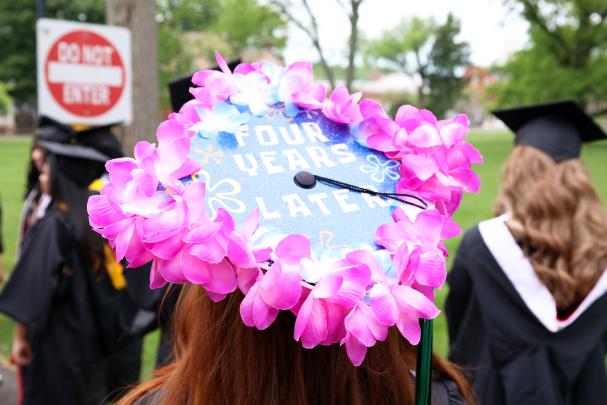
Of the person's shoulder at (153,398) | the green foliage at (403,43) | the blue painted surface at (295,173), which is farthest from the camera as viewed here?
the green foliage at (403,43)

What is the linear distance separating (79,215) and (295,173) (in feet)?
7.13

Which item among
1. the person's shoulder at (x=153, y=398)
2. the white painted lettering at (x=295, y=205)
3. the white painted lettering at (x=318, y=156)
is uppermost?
the white painted lettering at (x=318, y=156)

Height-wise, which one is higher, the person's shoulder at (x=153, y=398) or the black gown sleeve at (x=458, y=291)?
the person's shoulder at (x=153, y=398)

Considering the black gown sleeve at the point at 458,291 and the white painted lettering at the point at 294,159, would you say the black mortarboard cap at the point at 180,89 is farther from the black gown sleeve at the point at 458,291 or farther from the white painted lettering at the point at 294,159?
the black gown sleeve at the point at 458,291

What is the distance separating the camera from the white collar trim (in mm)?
2164

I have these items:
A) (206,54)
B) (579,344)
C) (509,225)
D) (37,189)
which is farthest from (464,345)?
(206,54)

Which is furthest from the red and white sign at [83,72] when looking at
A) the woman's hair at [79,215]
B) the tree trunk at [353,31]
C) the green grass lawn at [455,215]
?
the tree trunk at [353,31]

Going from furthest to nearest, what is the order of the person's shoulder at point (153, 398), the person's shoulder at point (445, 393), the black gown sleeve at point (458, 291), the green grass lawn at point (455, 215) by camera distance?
the green grass lawn at point (455, 215), the black gown sleeve at point (458, 291), the person's shoulder at point (445, 393), the person's shoulder at point (153, 398)

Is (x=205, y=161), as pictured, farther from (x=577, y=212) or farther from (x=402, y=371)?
(x=577, y=212)

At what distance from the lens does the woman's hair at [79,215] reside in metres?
2.79

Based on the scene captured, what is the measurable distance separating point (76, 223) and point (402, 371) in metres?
2.28

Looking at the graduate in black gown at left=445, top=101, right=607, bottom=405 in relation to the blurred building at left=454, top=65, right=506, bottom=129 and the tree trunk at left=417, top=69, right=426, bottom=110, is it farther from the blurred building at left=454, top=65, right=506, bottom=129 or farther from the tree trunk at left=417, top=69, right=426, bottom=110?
the blurred building at left=454, top=65, right=506, bottom=129

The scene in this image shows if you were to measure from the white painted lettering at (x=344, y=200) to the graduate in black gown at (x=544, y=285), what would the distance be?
1445mm

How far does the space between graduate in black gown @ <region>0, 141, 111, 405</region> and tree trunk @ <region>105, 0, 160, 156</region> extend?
1.44 meters
